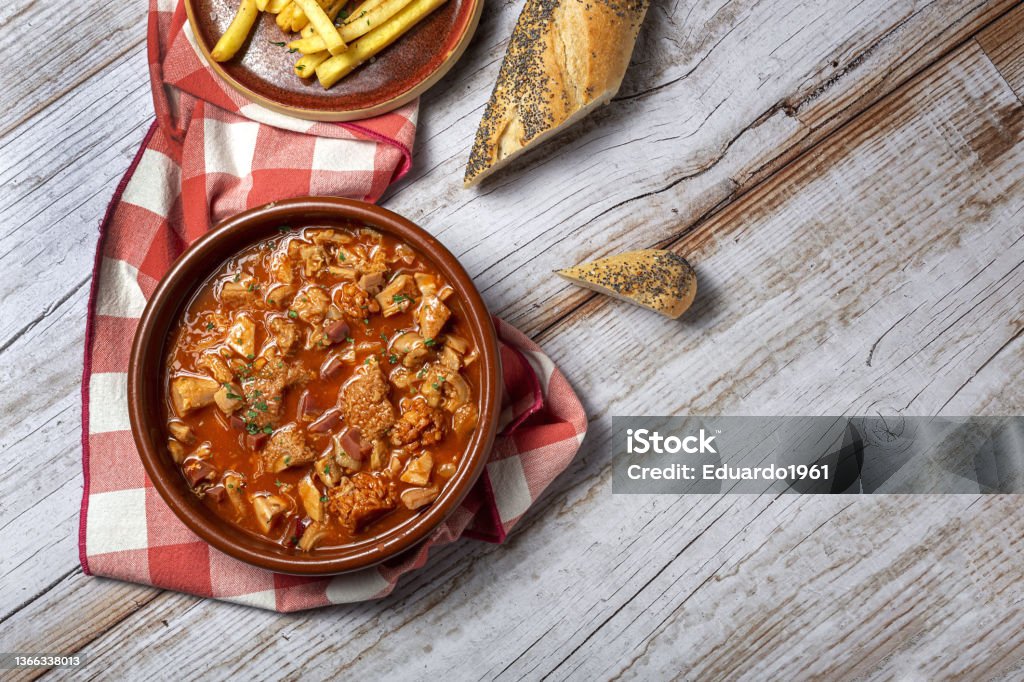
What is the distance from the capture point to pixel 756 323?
277 centimetres

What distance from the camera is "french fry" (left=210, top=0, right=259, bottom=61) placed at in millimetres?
2518

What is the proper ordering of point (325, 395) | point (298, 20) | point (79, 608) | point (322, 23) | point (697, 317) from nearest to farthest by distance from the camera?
point (325, 395)
point (322, 23)
point (298, 20)
point (79, 608)
point (697, 317)

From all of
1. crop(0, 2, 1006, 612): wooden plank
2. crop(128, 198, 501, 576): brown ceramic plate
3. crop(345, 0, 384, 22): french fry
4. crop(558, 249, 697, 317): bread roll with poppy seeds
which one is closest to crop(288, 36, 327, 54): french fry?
crop(345, 0, 384, 22): french fry

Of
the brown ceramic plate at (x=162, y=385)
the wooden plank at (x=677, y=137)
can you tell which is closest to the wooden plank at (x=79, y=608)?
the brown ceramic plate at (x=162, y=385)

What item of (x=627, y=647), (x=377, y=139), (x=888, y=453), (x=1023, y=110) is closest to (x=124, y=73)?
(x=377, y=139)

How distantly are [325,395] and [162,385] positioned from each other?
0.47 metres

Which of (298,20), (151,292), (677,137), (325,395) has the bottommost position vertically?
(677,137)

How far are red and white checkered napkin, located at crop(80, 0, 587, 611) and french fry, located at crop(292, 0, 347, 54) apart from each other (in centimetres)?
29

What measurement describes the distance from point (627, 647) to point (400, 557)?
2.75 ft

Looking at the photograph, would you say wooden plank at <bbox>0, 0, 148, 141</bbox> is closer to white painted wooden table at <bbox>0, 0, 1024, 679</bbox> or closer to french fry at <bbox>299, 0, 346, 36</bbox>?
white painted wooden table at <bbox>0, 0, 1024, 679</bbox>

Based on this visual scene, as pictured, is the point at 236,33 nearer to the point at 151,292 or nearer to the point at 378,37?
the point at 378,37

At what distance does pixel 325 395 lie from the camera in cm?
229

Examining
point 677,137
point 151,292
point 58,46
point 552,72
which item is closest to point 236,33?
point 58,46

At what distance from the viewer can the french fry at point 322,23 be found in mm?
2395
